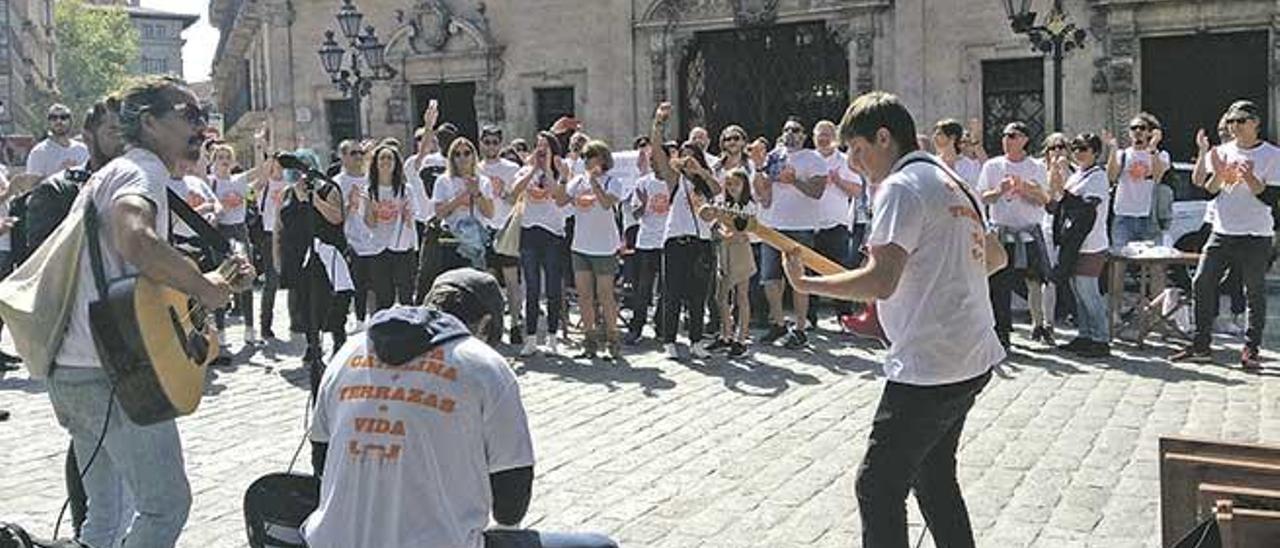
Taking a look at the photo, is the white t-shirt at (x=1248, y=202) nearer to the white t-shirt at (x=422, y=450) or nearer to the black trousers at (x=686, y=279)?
the black trousers at (x=686, y=279)

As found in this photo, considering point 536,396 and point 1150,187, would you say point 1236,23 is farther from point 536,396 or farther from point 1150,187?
point 536,396

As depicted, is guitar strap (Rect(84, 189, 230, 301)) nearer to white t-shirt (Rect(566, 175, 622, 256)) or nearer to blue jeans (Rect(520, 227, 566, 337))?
white t-shirt (Rect(566, 175, 622, 256))

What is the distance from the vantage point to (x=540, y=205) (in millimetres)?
11477

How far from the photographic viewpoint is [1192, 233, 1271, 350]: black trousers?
9938 millimetres

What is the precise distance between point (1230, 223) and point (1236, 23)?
35.2ft

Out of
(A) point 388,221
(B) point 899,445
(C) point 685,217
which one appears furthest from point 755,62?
(B) point 899,445

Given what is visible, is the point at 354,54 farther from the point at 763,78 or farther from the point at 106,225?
the point at 106,225

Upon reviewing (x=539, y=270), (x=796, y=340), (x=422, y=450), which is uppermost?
(x=422, y=450)

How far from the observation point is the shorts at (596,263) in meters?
11.3

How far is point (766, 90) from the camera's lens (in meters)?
23.0

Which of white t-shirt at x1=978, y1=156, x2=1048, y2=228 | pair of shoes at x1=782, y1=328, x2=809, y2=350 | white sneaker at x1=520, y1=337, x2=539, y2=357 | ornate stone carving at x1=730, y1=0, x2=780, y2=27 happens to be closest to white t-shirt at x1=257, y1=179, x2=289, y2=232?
white sneaker at x1=520, y1=337, x2=539, y2=357

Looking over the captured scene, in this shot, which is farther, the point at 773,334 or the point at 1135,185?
the point at 1135,185

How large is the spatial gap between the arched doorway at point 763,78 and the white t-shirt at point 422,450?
19409 mm

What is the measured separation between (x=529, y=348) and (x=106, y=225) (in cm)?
730
